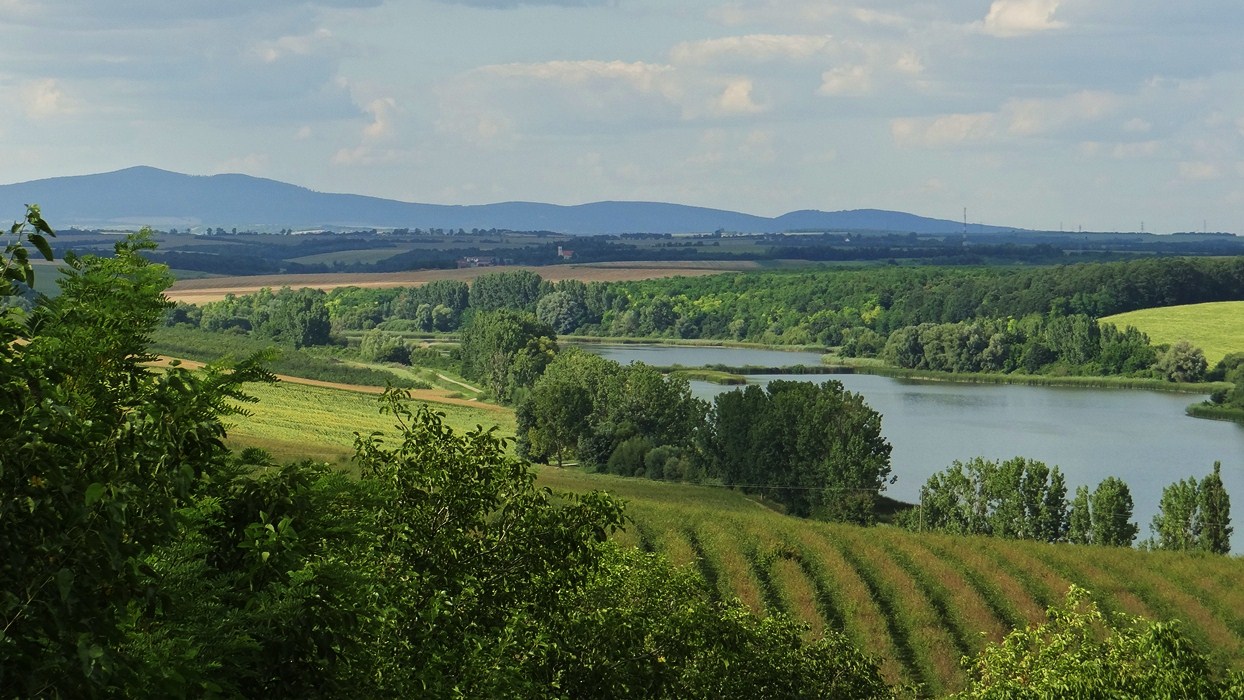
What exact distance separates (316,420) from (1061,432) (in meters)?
49.9

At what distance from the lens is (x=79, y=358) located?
850 cm

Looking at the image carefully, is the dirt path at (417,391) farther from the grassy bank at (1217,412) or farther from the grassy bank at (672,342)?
the grassy bank at (672,342)

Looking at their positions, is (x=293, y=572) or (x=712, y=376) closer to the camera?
(x=293, y=572)

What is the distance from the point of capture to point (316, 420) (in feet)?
234

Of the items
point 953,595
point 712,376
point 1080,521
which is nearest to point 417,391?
point 712,376

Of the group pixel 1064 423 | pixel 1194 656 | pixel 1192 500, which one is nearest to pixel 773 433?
pixel 1192 500

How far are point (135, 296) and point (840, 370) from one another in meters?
133

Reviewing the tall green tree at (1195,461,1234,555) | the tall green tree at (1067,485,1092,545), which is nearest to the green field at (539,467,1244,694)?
the tall green tree at (1195,461,1234,555)

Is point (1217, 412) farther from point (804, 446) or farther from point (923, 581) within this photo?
point (923, 581)

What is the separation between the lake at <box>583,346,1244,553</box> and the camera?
77.8m

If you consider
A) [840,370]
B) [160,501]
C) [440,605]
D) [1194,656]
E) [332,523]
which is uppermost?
[160,501]

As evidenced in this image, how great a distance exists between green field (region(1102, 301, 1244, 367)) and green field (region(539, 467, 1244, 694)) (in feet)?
313

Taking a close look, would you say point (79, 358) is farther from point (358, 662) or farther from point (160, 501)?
point (358, 662)

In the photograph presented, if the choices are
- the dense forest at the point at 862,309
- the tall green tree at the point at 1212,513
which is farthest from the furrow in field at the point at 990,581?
the dense forest at the point at 862,309
